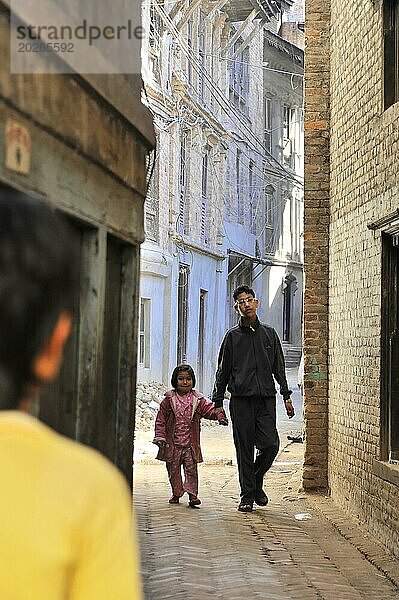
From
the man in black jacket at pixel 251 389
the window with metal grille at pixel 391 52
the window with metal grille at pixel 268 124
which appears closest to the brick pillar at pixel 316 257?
the man in black jacket at pixel 251 389

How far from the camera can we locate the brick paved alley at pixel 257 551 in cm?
696

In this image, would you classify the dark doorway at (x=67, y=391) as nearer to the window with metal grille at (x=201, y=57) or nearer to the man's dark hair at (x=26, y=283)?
the man's dark hair at (x=26, y=283)

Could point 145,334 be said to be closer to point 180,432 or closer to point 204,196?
point 204,196

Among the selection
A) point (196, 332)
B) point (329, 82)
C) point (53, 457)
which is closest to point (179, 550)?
point (329, 82)

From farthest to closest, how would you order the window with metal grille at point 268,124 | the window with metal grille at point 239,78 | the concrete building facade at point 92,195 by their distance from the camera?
the window with metal grille at point 268,124 → the window with metal grille at point 239,78 → the concrete building facade at point 92,195

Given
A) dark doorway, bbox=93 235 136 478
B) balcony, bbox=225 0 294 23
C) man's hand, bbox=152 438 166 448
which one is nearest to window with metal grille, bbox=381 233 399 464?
man's hand, bbox=152 438 166 448

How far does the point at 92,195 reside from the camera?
5.29 meters

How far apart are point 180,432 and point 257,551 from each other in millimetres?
2634

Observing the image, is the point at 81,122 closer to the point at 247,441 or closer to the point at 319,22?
the point at 247,441

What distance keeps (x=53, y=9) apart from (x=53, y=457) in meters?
3.71

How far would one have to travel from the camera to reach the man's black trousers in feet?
34.2

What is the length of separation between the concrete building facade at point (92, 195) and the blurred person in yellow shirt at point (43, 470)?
8.03 feet

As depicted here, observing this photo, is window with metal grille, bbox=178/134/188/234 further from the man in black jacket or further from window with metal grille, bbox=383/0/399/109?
window with metal grille, bbox=383/0/399/109

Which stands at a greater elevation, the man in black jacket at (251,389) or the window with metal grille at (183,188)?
the window with metal grille at (183,188)
